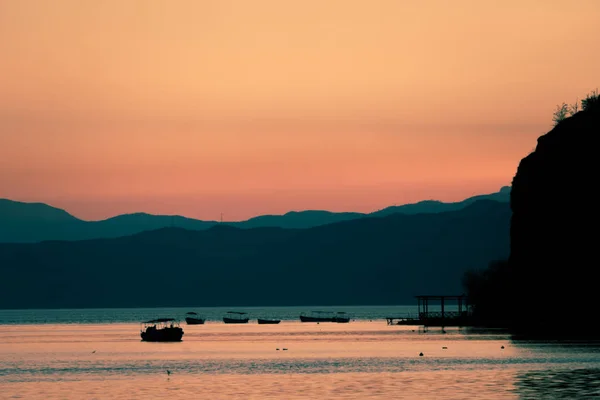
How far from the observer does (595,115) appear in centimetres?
18150

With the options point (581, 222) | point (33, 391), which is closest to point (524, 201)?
point (581, 222)

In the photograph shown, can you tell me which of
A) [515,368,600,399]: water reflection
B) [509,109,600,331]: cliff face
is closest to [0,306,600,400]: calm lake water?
[515,368,600,399]: water reflection

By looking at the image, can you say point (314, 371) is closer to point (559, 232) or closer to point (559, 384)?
point (559, 384)

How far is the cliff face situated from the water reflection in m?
77.9

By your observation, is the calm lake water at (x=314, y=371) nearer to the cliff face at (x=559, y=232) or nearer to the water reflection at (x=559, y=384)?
the water reflection at (x=559, y=384)

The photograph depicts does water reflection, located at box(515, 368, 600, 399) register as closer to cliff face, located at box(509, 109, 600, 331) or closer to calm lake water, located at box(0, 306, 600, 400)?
calm lake water, located at box(0, 306, 600, 400)

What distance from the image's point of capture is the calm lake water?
273 feet

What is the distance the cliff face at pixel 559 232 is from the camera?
172875mm

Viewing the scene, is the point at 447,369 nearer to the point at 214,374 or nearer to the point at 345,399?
the point at 214,374

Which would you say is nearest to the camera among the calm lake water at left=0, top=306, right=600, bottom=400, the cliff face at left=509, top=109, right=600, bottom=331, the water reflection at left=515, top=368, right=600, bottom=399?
the water reflection at left=515, top=368, right=600, bottom=399

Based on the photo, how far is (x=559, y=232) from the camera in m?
178

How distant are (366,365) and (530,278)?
7389cm

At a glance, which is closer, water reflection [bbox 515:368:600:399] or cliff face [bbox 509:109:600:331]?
water reflection [bbox 515:368:600:399]

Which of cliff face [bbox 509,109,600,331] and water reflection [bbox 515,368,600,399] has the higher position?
Result: cliff face [bbox 509,109,600,331]
